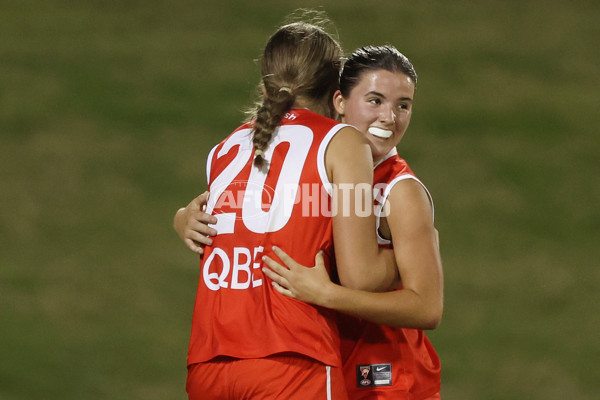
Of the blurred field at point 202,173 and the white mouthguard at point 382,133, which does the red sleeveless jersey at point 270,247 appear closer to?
the white mouthguard at point 382,133

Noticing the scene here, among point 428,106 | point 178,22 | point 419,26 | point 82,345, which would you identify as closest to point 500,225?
point 428,106

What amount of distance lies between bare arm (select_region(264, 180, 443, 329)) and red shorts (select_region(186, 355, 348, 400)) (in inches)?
6.3

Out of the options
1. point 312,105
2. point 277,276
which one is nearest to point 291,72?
point 312,105

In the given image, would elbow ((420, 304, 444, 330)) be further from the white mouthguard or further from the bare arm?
the white mouthguard

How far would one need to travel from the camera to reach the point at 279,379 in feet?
6.52

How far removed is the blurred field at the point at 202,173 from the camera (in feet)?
18.1

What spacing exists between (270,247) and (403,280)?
0.37 metres

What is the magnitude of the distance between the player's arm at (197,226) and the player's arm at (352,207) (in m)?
0.37

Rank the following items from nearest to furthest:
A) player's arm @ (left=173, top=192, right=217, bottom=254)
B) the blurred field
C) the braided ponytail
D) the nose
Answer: the braided ponytail, player's arm @ (left=173, top=192, right=217, bottom=254), the nose, the blurred field

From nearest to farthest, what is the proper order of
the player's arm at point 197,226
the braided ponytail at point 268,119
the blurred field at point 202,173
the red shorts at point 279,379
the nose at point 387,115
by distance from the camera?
the red shorts at point 279,379
the braided ponytail at point 268,119
the player's arm at point 197,226
the nose at point 387,115
the blurred field at point 202,173

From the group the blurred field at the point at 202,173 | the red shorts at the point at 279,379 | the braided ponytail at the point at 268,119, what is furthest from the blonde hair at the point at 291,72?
the blurred field at the point at 202,173

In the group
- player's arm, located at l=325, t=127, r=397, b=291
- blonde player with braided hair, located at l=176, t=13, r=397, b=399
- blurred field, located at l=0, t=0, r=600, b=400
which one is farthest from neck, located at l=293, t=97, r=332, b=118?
blurred field, located at l=0, t=0, r=600, b=400

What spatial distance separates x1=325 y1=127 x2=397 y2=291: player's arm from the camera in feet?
6.61

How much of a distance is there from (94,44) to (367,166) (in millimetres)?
6744
